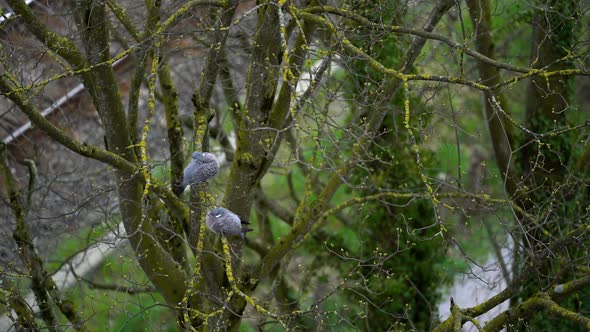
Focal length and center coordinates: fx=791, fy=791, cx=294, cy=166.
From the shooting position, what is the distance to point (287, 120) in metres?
7.60

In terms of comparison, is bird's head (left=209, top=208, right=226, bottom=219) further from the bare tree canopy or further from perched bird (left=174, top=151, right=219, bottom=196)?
perched bird (left=174, top=151, right=219, bottom=196)

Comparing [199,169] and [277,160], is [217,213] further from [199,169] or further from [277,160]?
[277,160]

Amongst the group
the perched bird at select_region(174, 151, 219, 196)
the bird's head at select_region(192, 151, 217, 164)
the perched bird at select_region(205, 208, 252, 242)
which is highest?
the bird's head at select_region(192, 151, 217, 164)

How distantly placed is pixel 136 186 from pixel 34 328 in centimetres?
154

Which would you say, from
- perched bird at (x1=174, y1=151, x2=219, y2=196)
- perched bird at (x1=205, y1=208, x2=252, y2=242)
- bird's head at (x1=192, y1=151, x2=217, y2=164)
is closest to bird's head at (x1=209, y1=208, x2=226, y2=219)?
perched bird at (x1=205, y1=208, x2=252, y2=242)

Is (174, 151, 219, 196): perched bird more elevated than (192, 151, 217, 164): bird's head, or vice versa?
(192, 151, 217, 164): bird's head

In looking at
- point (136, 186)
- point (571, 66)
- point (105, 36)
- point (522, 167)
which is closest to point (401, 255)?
point (522, 167)

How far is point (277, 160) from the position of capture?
719 cm

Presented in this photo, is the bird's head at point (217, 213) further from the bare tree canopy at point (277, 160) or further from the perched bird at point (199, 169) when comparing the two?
the perched bird at point (199, 169)

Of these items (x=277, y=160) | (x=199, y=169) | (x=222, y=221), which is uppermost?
(x=277, y=160)

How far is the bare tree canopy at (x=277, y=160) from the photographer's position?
19.0 ft

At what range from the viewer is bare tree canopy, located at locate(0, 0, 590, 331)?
5.80 metres

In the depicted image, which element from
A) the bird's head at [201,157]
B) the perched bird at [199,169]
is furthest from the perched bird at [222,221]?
the bird's head at [201,157]

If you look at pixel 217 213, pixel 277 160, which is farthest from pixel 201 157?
pixel 277 160
